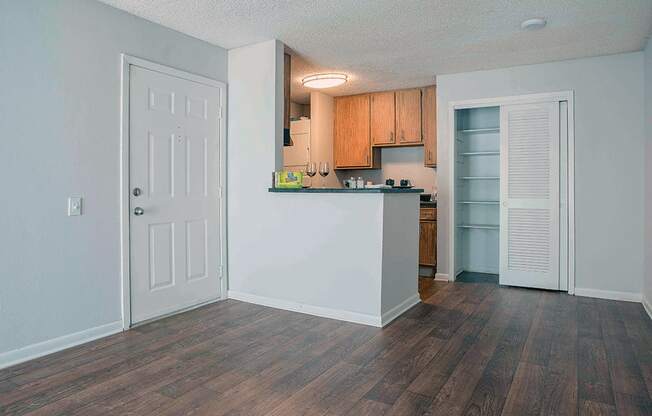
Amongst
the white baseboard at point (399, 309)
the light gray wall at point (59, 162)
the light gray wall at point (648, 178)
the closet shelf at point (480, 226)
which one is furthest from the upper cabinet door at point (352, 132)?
the light gray wall at point (59, 162)

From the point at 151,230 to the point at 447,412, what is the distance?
102 inches

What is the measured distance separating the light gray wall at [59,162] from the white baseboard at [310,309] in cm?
118

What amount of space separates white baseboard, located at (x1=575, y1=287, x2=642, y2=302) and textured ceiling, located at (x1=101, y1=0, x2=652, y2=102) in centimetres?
233

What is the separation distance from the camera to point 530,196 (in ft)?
15.4

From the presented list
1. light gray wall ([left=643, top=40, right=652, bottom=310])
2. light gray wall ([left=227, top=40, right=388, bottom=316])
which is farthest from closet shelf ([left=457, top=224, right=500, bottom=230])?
light gray wall ([left=227, top=40, right=388, bottom=316])

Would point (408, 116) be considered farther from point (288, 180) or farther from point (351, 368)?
point (351, 368)

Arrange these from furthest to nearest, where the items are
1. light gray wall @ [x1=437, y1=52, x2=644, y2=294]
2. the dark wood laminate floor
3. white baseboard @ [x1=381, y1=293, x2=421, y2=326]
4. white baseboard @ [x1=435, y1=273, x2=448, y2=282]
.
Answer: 1. white baseboard @ [x1=435, y1=273, x2=448, y2=282]
2. light gray wall @ [x1=437, y1=52, x2=644, y2=294]
3. white baseboard @ [x1=381, y1=293, x2=421, y2=326]
4. the dark wood laminate floor

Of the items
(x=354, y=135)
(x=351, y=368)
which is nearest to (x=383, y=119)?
(x=354, y=135)

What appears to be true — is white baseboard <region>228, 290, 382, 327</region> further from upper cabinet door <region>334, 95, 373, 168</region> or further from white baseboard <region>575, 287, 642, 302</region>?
upper cabinet door <region>334, 95, 373, 168</region>

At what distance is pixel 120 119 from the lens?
3275 mm

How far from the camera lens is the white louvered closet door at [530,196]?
4582 millimetres

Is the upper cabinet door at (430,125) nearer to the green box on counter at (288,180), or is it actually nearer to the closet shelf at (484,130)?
the closet shelf at (484,130)

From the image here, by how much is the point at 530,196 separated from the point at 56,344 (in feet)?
14.7

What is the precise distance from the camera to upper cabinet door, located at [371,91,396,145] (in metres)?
5.98
